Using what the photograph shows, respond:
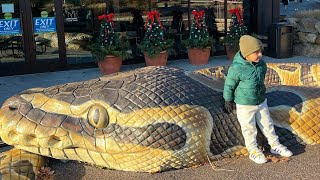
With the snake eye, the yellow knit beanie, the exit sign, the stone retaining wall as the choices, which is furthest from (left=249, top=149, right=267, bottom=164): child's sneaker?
the stone retaining wall

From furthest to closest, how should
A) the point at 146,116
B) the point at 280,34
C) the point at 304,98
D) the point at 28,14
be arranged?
the point at 280,34 → the point at 28,14 → the point at 304,98 → the point at 146,116

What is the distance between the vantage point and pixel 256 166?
169 inches

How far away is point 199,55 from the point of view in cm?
1187

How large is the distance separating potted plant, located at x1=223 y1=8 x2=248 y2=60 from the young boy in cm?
797

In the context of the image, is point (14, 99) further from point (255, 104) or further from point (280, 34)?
point (280, 34)

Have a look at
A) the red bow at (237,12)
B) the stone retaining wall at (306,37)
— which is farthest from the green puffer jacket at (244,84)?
the stone retaining wall at (306,37)

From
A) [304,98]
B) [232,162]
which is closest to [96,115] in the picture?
[232,162]

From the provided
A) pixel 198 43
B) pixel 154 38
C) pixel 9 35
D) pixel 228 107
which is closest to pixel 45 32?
pixel 9 35

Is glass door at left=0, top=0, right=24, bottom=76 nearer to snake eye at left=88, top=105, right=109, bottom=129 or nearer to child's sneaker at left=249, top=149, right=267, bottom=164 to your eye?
snake eye at left=88, top=105, right=109, bottom=129

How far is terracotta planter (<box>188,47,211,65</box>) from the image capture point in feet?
38.9

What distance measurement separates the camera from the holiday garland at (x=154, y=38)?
11305 mm

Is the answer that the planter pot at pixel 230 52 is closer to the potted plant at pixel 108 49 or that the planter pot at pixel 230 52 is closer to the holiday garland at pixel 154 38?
the holiday garland at pixel 154 38

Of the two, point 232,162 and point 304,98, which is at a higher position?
point 304,98

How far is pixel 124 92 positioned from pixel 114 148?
528 mm
